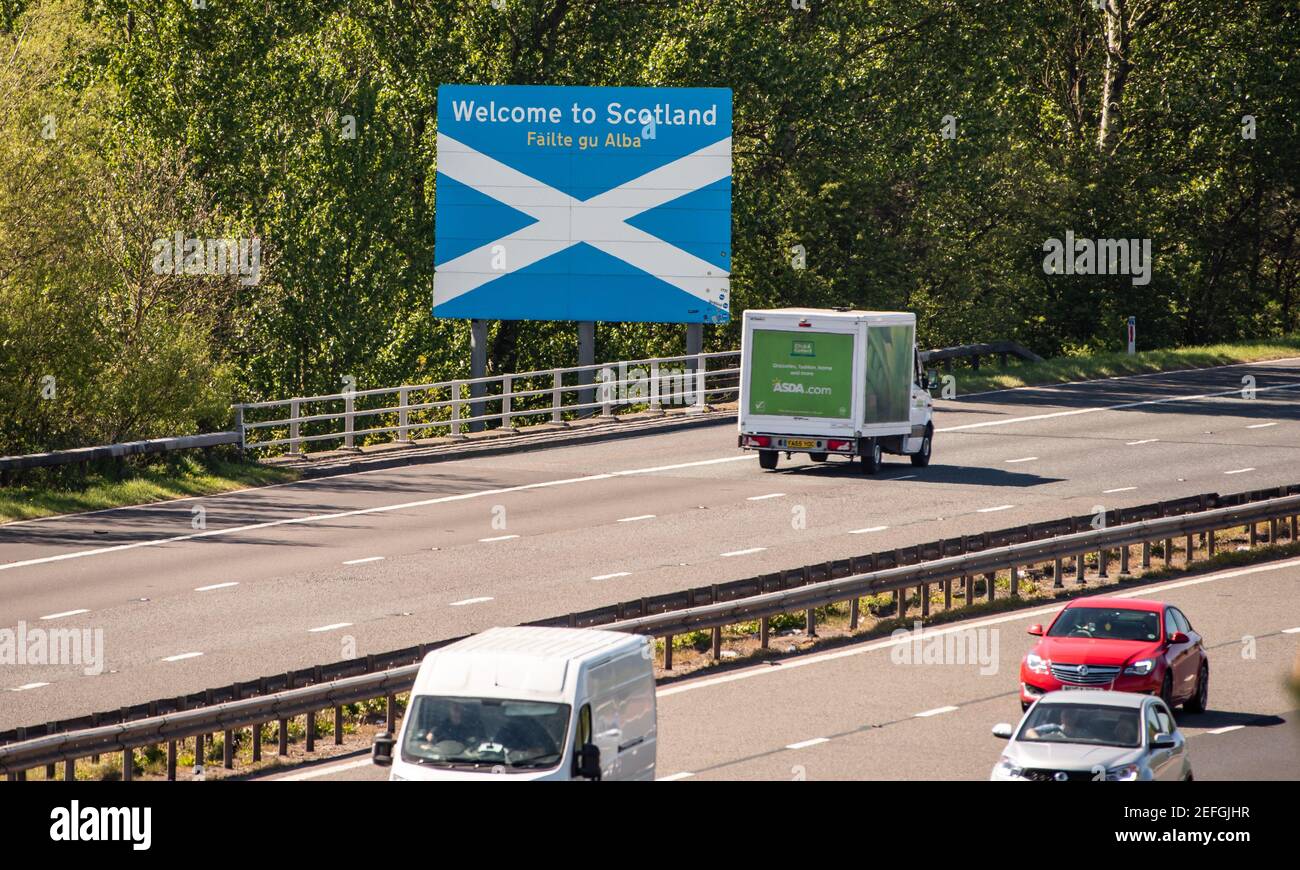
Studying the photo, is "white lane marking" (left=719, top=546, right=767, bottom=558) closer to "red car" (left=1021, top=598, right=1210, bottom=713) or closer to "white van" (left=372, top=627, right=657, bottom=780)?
"red car" (left=1021, top=598, right=1210, bottom=713)

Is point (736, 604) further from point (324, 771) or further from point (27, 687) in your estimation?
point (27, 687)

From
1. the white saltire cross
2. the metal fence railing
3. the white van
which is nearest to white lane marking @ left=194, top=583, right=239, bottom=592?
the metal fence railing

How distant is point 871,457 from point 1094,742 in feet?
58.8

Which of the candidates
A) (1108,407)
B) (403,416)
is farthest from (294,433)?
(1108,407)

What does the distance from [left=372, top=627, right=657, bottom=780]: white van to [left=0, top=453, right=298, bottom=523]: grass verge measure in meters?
17.2

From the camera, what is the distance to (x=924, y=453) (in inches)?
1394

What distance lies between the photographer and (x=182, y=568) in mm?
26500

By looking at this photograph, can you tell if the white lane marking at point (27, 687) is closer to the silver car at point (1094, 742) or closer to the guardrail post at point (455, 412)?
the silver car at point (1094, 742)

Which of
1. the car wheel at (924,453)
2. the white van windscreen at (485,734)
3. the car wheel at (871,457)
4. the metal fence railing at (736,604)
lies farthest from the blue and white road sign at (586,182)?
the white van windscreen at (485,734)

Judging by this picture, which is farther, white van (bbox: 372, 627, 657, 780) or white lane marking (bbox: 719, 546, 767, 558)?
white lane marking (bbox: 719, 546, 767, 558)

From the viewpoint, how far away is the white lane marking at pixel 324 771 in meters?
17.9

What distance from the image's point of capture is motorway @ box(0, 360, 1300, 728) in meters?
22.6
